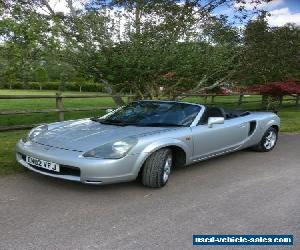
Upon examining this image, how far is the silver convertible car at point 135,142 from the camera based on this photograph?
4523 millimetres

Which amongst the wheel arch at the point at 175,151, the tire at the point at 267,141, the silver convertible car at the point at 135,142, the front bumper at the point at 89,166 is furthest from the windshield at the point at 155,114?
the tire at the point at 267,141

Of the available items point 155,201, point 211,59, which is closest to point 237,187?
point 155,201

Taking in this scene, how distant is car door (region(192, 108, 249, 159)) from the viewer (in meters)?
5.67

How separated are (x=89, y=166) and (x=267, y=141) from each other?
14.6 feet

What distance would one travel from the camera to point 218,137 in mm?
6055

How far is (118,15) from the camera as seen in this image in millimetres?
10656

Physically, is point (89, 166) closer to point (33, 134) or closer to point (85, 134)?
point (85, 134)

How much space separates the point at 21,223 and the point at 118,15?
26.5 feet

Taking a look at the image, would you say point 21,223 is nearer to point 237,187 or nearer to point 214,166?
point 237,187

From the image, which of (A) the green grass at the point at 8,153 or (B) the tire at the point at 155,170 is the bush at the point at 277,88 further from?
(B) the tire at the point at 155,170

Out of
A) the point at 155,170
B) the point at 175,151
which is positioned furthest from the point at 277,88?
the point at 155,170

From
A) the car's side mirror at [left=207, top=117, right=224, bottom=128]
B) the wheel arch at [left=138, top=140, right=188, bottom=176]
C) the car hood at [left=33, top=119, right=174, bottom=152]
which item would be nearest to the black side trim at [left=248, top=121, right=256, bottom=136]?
the car's side mirror at [left=207, top=117, right=224, bottom=128]

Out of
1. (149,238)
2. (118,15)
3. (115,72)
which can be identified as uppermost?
(118,15)

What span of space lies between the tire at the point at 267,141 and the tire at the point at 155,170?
10.4ft
